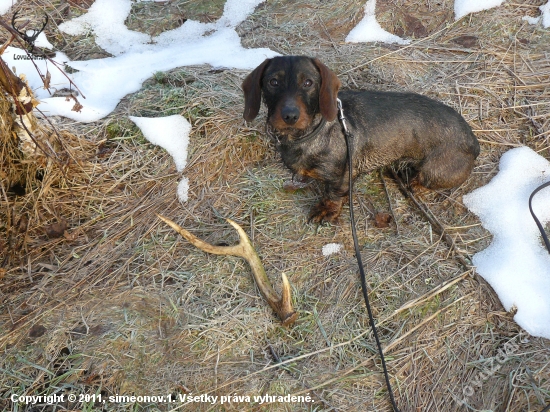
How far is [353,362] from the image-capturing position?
9.19 ft

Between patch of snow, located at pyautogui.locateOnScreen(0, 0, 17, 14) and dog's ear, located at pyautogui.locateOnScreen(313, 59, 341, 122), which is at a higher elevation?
patch of snow, located at pyautogui.locateOnScreen(0, 0, 17, 14)

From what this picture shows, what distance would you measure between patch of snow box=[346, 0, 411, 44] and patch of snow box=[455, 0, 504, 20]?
692mm

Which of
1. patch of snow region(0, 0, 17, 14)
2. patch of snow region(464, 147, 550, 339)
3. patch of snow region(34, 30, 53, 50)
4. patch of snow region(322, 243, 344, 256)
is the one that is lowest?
patch of snow region(322, 243, 344, 256)

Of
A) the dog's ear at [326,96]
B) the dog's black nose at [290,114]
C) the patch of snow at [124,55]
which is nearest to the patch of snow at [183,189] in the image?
the patch of snow at [124,55]

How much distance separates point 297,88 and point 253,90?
32 centimetres

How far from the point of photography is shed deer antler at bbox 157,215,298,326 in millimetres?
2906

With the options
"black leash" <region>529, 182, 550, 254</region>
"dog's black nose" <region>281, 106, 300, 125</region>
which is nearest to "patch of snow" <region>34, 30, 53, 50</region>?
"dog's black nose" <region>281, 106, 300, 125</region>

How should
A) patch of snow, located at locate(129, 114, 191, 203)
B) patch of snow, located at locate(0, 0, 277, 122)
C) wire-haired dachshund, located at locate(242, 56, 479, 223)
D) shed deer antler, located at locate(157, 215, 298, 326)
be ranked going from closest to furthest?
shed deer antler, located at locate(157, 215, 298, 326) < wire-haired dachshund, located at locate(242, 56, 479, 223) < patch of snow, located at locate(129, 114, 191, 203) < patch of snow, located at locate(0, 0, 277, 122)

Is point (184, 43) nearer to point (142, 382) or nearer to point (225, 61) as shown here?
point (225, 61)

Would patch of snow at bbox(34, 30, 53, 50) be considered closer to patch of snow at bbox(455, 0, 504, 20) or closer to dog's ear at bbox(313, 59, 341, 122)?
dog's ear at bbox(313, 59, 341, 122)

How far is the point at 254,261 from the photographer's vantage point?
3115 mm

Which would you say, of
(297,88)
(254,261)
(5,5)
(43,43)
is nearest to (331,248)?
(254,261)

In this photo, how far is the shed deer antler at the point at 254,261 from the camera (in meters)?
2.91

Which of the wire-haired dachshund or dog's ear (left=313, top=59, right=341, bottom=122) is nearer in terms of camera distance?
dog's ear (left=313, top=59, right=341, bottom=122)
